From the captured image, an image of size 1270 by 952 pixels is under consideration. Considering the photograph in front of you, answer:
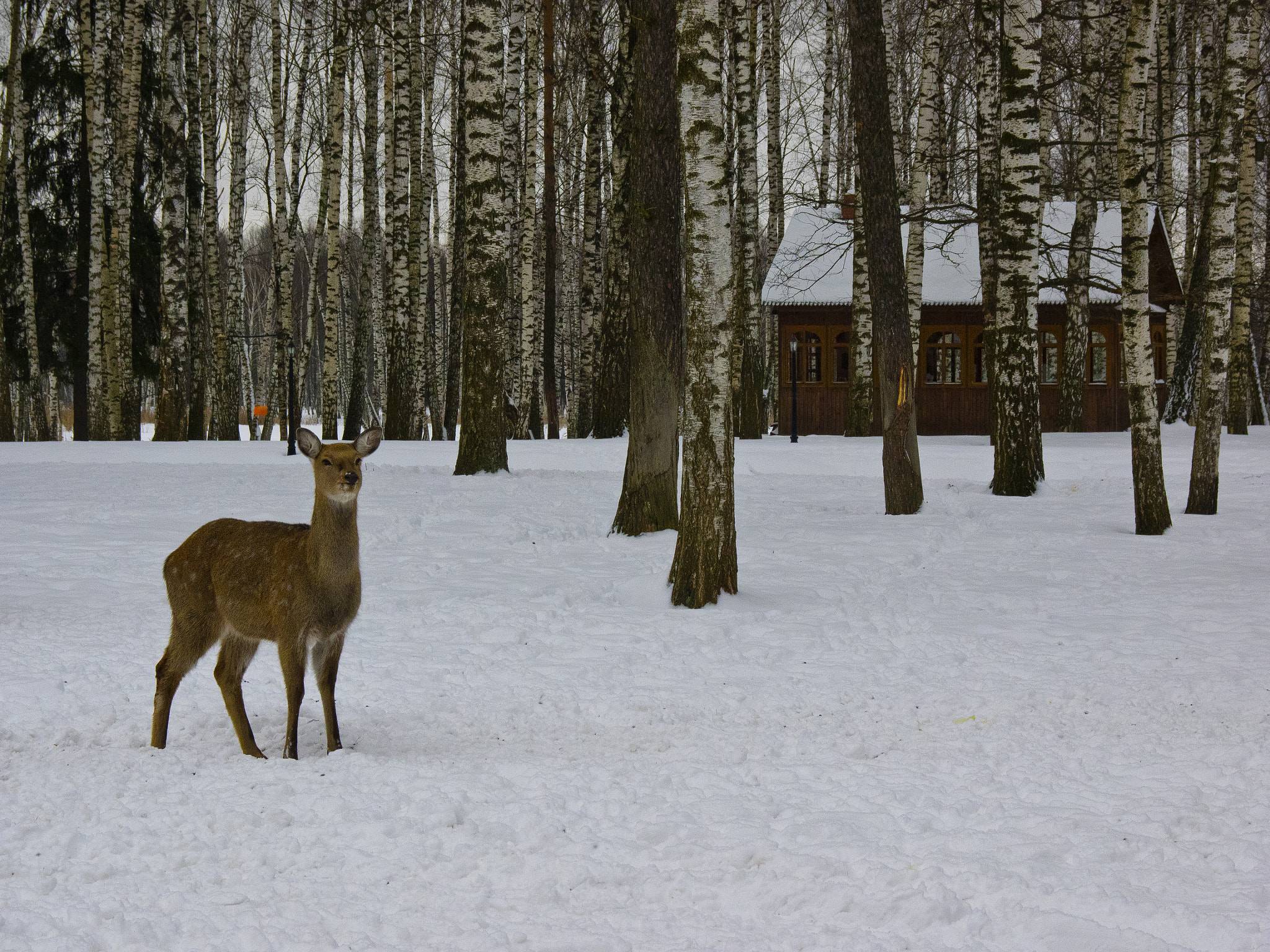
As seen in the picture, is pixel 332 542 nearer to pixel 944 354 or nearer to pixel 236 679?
pixel 236 679

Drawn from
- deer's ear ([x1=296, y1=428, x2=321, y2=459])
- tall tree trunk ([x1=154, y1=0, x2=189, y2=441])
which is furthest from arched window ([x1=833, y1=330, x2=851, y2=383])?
deer's ear ([x1=296, y1=428, x2=321, y2=459])

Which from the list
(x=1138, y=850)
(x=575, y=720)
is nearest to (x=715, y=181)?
(x=575, y=720)

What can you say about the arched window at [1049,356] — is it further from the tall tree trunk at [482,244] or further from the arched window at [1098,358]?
the tall tree trunk at [482,244]

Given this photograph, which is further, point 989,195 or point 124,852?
point 989,195

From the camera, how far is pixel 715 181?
7883mm

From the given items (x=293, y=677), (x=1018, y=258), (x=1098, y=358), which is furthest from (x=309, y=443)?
(x=1098, y=358)

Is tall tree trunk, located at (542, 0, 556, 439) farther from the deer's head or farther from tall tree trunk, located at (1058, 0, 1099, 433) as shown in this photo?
the deer's head

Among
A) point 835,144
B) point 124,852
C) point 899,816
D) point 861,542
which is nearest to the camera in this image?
point 124,852

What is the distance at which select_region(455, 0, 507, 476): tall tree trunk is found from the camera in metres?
14.0

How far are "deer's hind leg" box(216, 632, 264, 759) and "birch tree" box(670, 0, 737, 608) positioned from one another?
381 cm

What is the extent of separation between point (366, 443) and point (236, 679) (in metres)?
1.20

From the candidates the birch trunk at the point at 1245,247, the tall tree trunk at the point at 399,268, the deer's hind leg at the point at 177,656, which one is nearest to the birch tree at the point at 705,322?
the deer's hind leg at the point at 177,656

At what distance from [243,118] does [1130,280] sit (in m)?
25.0

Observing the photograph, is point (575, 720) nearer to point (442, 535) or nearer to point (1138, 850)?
point (1138, 850)
